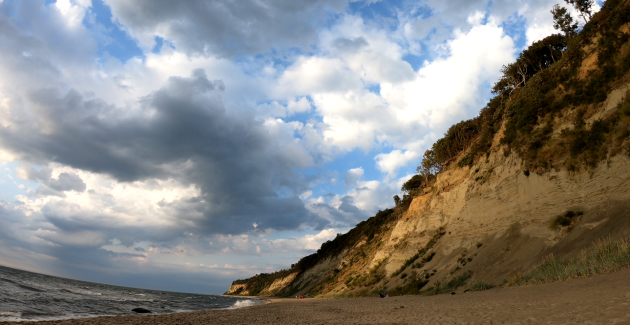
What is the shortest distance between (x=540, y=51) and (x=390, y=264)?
27.4 meters

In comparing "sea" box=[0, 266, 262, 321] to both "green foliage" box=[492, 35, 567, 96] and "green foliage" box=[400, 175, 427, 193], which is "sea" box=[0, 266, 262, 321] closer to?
"green foliage" box=[400, 175, 427, 193]

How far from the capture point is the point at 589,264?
12570 mm

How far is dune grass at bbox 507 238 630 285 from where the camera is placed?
37.9ft

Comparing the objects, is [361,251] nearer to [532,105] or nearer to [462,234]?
[462,234]

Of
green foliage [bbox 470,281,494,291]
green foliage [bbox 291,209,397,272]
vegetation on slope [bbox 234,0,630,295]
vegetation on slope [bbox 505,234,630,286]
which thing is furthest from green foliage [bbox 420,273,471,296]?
green foliage [bbox 291,209,397,272]

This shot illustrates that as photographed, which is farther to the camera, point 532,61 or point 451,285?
point 532,61

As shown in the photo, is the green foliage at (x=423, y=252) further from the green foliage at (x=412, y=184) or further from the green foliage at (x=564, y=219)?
the green foliage at (x=412, y=184)

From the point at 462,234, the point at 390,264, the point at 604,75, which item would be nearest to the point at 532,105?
the point at 604,75

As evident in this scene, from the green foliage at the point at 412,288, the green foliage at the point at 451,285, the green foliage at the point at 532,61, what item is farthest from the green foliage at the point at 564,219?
the green foliage at the point at 532,61

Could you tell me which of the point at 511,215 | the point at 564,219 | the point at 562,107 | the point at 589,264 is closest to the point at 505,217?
the point at 511,215

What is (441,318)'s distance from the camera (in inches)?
384

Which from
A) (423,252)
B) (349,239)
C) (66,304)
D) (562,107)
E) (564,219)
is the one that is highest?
(562,107)

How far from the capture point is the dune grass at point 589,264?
455 inches

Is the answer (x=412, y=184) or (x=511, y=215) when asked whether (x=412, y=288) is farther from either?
(x=412, y=184)
